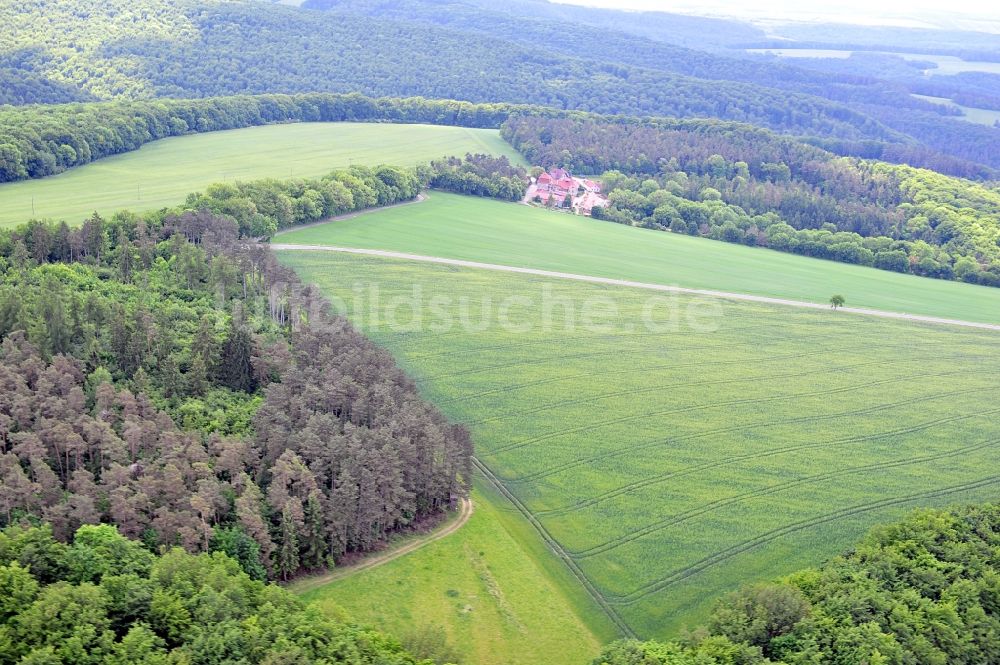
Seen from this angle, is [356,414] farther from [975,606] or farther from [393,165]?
[393,165]

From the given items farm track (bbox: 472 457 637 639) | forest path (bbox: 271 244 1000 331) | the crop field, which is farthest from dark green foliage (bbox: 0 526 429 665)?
forest path (bbox: 271 244 1000 331)

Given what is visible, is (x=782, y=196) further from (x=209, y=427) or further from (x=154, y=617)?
(x=154, y=617)

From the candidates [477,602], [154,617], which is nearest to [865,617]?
[477,602]

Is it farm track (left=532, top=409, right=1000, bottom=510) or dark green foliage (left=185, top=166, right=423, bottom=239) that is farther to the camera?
dark green foliage (left=185, top=166, right=423, bottom=239)

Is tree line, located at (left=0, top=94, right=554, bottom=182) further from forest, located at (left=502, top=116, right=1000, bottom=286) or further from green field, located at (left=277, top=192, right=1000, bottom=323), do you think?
forest, located at (left=502, top=116, right=1000, bottom=286)

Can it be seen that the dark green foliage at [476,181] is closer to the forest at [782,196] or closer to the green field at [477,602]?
the forest at [782,196]

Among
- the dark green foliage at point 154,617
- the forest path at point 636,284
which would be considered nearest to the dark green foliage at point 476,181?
the forest path at point 636,284
